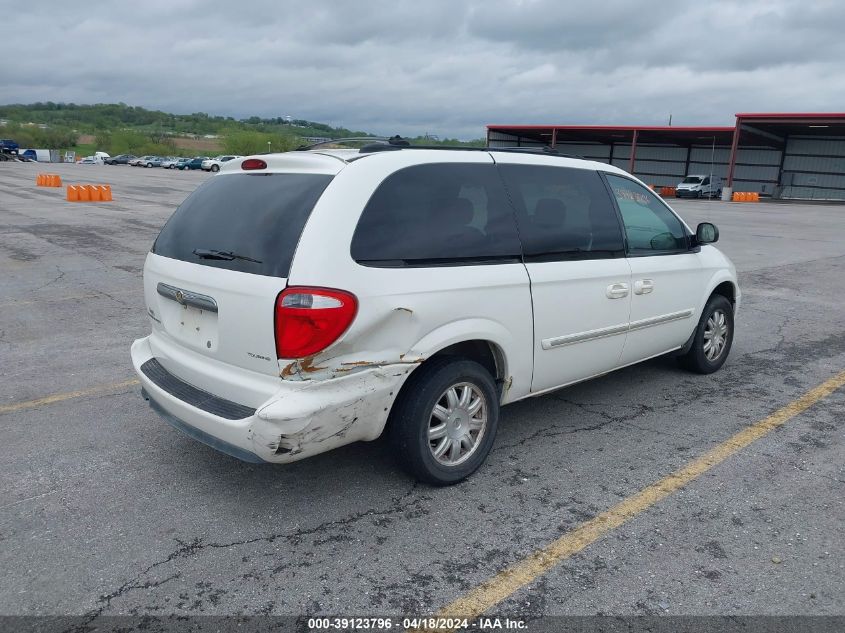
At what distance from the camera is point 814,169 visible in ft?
157

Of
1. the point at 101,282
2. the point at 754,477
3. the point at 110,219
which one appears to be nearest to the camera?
the point at 754,477

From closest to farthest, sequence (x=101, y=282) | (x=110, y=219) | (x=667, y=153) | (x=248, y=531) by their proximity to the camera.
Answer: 1. (x=248, y=531)
2. (x=101, y=282)
3. (x=110, y=219)
4. (x=667, y=153)

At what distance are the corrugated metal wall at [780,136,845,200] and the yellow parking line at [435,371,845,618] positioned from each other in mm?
51060

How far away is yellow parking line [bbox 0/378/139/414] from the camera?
468 centimetres

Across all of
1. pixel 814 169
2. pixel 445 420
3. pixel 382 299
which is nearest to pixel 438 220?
pixel 382 299

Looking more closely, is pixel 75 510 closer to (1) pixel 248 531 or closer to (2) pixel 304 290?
(1) pixel 248 531

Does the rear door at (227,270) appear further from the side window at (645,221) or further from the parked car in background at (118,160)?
the parked car in background at (118,160)

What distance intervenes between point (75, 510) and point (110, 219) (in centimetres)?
1559

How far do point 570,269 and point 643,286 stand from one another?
84cm

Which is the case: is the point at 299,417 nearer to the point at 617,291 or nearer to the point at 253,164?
the point at 253,164

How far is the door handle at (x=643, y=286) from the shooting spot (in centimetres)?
458

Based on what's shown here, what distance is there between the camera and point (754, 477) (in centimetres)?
385

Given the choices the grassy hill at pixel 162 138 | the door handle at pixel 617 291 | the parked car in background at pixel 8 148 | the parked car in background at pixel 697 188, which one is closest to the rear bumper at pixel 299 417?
the door handle at pixel 617 291

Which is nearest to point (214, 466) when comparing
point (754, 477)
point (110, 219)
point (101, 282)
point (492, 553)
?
point (492, 553)
